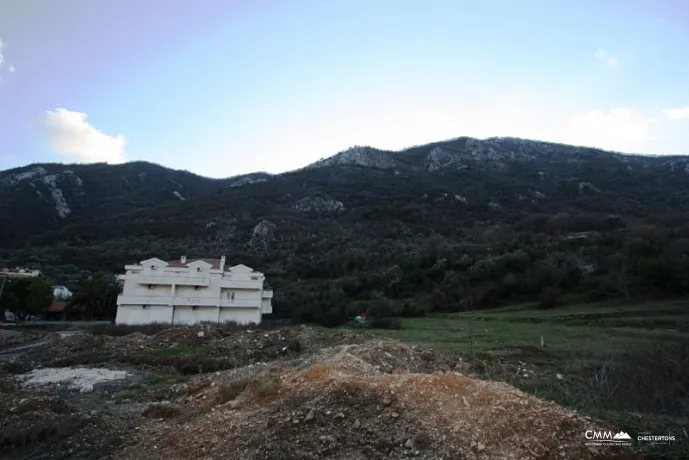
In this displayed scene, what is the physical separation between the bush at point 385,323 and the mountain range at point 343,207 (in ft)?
46.1

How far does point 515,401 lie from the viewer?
6.26 metres

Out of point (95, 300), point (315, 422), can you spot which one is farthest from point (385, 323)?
point (95, 300)

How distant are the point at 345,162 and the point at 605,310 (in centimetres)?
9274

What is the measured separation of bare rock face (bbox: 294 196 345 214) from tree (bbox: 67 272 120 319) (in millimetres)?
46117

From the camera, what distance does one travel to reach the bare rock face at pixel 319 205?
87438 millimetres

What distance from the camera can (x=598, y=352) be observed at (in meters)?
16.2

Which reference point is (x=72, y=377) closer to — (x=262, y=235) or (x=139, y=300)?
(x=139, y=300)

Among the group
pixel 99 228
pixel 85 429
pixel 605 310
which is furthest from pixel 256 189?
pixel 85 429

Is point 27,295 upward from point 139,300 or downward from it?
downward

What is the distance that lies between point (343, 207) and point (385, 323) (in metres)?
54.9

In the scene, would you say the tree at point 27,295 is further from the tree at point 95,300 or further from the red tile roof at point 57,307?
the red tile roof at point 57,307

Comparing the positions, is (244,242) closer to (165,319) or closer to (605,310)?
(165,319)

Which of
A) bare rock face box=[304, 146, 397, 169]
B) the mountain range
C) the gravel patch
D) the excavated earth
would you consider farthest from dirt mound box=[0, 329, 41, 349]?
bare rock face box=[304, 146, 397, 169]

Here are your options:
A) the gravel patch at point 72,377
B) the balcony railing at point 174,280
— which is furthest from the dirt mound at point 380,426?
the balcony railing at point 174,280
